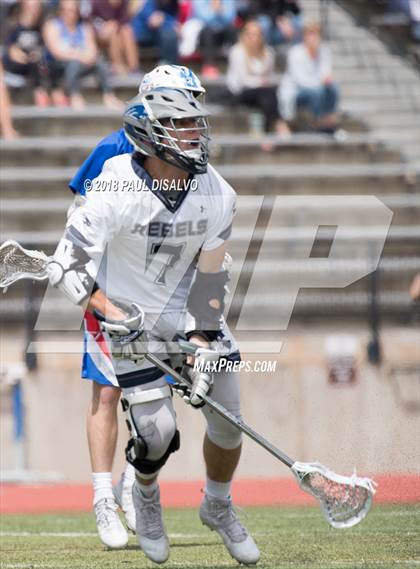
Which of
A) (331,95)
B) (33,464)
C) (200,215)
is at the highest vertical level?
(200,215)

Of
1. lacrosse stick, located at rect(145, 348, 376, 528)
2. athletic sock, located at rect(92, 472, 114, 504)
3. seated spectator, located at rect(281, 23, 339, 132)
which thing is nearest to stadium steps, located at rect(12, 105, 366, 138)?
seated spectator, located at rect(281, 23, 339, 132)

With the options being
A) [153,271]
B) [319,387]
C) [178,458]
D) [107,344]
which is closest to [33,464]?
[178,458]

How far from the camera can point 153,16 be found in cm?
1238

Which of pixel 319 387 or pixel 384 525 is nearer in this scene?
pixel 384 525

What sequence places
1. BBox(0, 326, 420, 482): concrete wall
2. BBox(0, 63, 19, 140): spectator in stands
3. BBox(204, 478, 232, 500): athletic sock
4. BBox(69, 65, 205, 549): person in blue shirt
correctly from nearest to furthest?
BBox(204, 478, 232, 500): athletic sock → BBox(69, 65, 205, 549): person in blue shirt → BBox(0, 326, 420, 482): concrete wall → BBox(0, 63, 19, 140): spectator in stands

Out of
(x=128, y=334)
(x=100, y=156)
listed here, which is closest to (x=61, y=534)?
(x=100, y=156)

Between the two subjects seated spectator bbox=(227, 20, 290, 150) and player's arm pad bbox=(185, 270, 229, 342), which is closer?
player's arm pad bbox=(185, 270, 229, 342)

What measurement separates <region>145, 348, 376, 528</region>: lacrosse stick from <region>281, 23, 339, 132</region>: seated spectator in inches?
301

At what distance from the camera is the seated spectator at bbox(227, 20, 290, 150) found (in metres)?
12.1

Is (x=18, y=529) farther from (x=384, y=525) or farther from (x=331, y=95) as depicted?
(x=331, y=95)

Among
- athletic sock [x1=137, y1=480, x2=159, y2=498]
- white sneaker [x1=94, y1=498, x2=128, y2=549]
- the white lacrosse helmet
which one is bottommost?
white sneaker [x1=94, y1=498, x2=128, y2=549]

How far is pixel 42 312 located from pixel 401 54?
5766mm

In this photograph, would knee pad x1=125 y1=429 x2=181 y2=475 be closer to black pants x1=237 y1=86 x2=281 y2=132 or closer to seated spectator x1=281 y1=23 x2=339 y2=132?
black pants x1=237 y1=86 x2=281 y2=132

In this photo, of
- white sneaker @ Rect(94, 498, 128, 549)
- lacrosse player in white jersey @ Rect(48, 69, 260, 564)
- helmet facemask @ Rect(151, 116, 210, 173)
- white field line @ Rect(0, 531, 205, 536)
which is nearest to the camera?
lacrosse player in white jersey @ Rect(48, 69, 260, 564)
